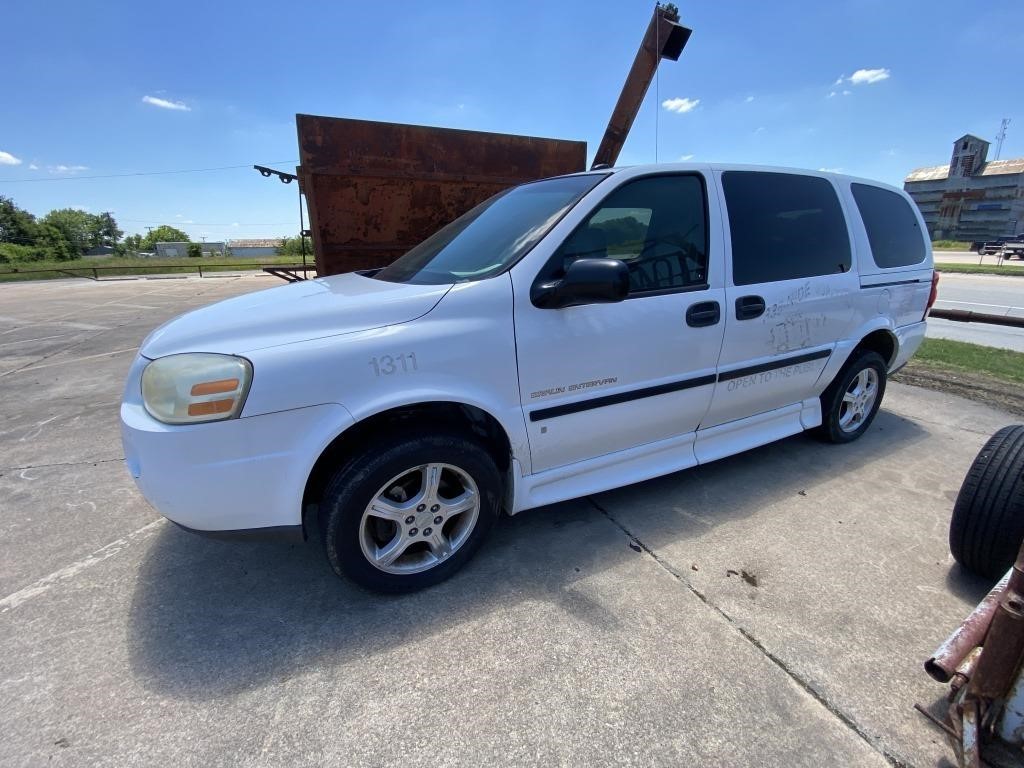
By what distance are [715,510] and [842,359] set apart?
58.9 inches

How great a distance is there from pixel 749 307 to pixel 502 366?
1515 millimetres

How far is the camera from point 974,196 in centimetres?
5966

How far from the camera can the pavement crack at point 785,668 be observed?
1563 mm

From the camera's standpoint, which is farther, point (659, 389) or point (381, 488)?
point (659, 389)

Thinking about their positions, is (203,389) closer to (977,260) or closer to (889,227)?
(889,227)

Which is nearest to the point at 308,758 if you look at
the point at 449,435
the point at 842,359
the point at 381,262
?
the point at 449,435

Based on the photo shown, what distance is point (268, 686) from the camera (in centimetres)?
181

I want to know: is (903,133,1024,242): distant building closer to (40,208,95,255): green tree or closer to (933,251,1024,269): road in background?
(933,251,1024,269): road in background

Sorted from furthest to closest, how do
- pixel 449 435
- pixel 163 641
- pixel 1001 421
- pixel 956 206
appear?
1. pixel 956 206
2. pixel 1001 421
3. pixel 449 435
4. pixel 163 641

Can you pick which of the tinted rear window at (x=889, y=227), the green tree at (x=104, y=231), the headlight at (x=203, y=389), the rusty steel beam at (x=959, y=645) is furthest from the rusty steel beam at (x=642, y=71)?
the green tree at (x=104, y=231)

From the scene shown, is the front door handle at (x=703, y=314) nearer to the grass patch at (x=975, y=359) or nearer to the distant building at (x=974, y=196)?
the grass patch at (x=975, y=359)

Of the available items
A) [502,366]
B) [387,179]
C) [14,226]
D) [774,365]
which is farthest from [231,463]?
[14,226]

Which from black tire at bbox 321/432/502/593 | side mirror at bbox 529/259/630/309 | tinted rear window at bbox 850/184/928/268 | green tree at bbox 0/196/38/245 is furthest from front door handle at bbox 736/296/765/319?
green tree at bbox 0/196/38/245

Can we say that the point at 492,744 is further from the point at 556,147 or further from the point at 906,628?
the point at 556,147
